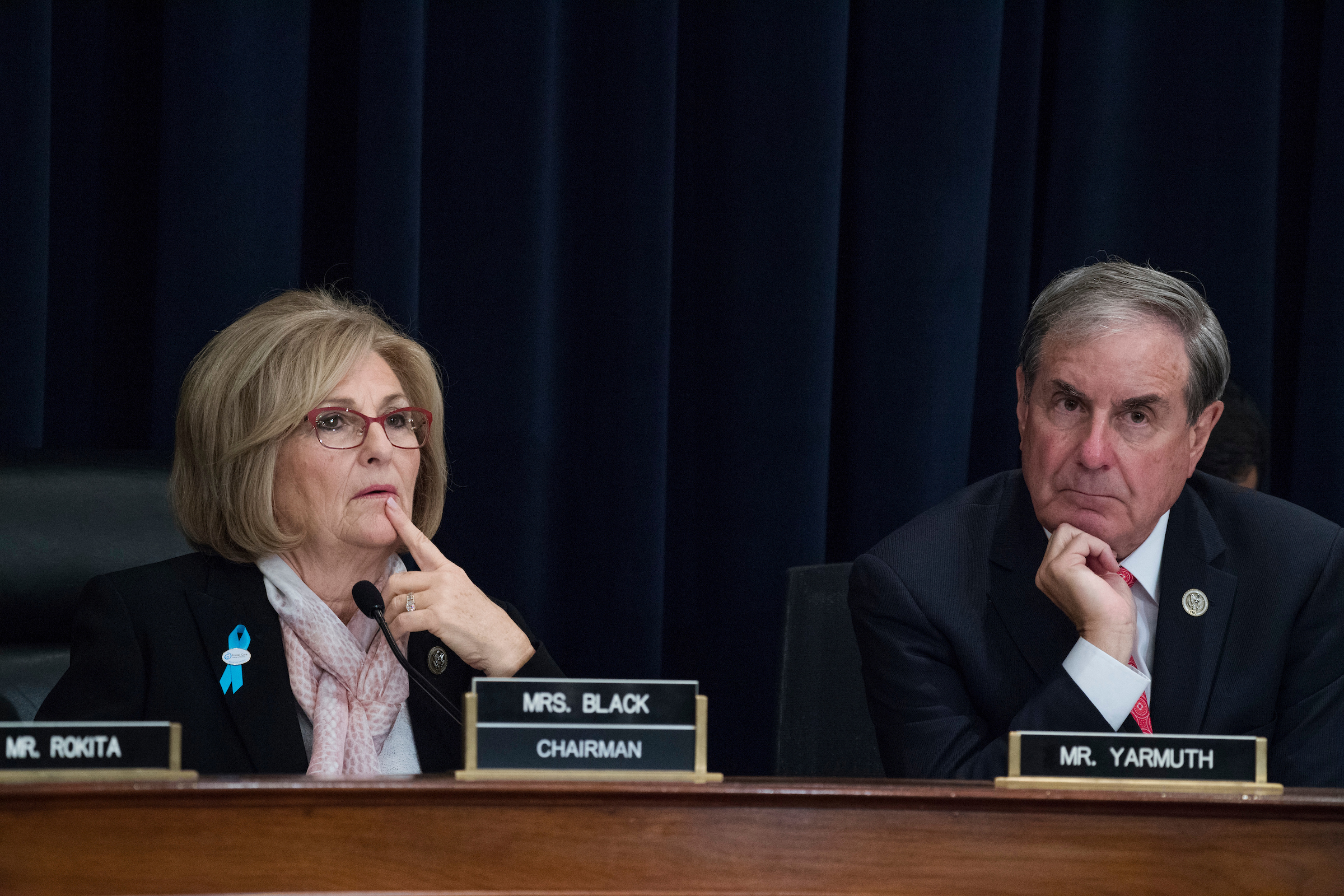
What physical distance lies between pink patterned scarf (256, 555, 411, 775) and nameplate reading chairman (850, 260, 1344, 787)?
61cm

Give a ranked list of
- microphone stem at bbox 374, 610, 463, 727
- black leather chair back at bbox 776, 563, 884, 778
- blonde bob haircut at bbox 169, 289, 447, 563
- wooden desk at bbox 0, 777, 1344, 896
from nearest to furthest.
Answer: wooden desk at bbox 0, 777, 1344, 896 < microphone stem at bbox 374, 610, 463, 727 < blonde bob haircut at bbox 169, 289, 447, 563 < black leather chair back at bbox 776, 563, 884, 778

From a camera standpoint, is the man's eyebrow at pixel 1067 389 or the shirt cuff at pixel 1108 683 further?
the man's eyebrow at pixel 1067 389

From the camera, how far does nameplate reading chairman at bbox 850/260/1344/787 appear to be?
Result: 1.63 meters

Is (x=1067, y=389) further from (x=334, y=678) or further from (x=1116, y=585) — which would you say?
(x=334, y=678)

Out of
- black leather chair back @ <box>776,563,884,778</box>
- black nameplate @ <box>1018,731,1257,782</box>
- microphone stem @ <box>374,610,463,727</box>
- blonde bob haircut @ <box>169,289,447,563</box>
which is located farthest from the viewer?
black leather chair back @ <box>776,563,884,778</box>

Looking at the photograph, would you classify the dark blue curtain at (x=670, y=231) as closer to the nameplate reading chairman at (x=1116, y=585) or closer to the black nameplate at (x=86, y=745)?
the nameplate reading chairman at (x=1116, y=585)

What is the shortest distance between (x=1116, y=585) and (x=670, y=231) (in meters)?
1.13

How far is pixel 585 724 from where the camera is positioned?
1.17 metres

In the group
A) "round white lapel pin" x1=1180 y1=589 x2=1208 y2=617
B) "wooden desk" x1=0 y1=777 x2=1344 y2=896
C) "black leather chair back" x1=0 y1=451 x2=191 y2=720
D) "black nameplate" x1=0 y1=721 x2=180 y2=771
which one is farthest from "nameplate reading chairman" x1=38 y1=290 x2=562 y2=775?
"round white lapel pin" x1=1180 y1=589 x2=1208 y2=617

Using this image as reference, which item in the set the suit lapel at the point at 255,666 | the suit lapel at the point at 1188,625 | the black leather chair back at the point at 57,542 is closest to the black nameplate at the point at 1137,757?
the suit lapel at the point at 1188,625

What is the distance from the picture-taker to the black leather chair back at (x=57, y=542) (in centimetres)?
179

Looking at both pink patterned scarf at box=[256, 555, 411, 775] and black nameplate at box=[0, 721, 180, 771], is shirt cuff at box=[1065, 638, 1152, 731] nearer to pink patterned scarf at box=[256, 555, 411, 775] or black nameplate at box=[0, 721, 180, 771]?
pink patterned scarf at box=[256, 555, 411, 775]

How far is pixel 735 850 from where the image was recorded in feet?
3.56

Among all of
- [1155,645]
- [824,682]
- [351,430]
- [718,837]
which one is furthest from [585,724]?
[824,682]
